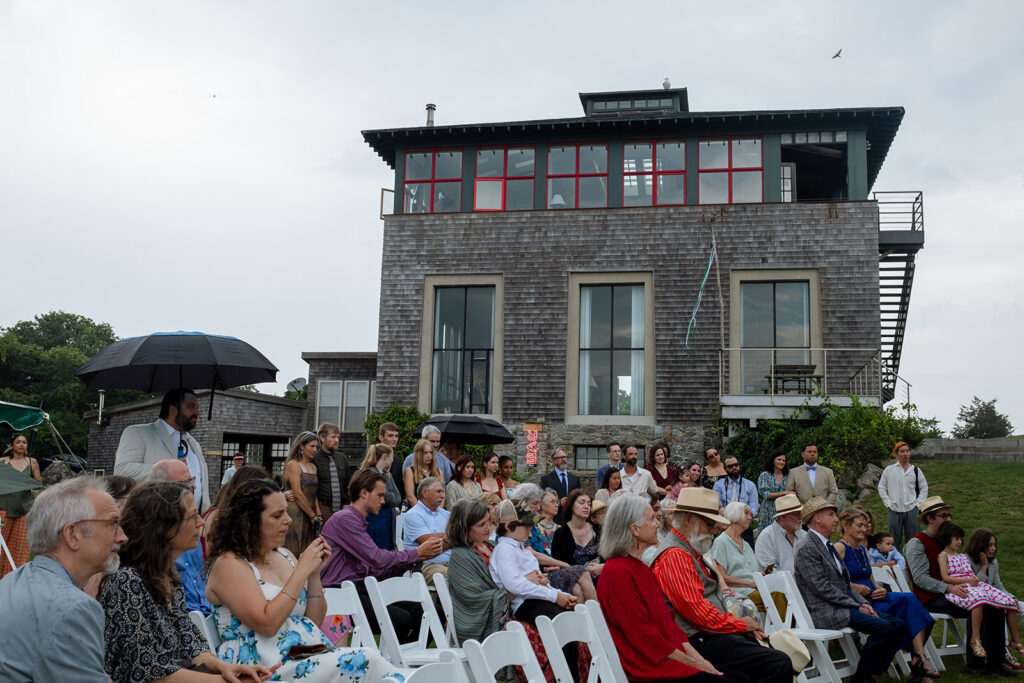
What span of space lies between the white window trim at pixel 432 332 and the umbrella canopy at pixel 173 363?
1243cm

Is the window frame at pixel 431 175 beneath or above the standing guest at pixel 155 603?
above

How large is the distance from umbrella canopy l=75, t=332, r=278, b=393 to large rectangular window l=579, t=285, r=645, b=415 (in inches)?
498

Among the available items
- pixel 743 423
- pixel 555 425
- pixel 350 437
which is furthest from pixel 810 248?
pixel 350 437

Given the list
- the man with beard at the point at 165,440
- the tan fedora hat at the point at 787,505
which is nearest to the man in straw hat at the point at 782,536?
the tan fedora hat at the point at 787,505

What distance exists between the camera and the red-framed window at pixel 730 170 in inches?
792

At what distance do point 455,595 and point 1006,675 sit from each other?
16.1 ft

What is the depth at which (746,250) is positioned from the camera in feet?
64.5

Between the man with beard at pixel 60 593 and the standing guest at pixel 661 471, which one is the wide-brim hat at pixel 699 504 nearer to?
the man with beard at pixel 60 593

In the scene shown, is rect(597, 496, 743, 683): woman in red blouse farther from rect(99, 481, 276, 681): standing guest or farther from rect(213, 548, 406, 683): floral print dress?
rect(99, 481, 276, 681): standing guest

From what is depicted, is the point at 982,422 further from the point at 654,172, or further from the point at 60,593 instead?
the point at 60,593

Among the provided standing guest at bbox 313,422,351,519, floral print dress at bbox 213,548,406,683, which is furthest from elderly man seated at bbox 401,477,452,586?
floral print dress at bbox 213,548,406,683

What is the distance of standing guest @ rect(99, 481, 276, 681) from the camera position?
362cm

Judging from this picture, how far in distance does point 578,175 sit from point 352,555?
50.1ft

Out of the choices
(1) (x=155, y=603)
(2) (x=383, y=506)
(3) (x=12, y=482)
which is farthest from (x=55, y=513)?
(3) (x=12, y=482)
